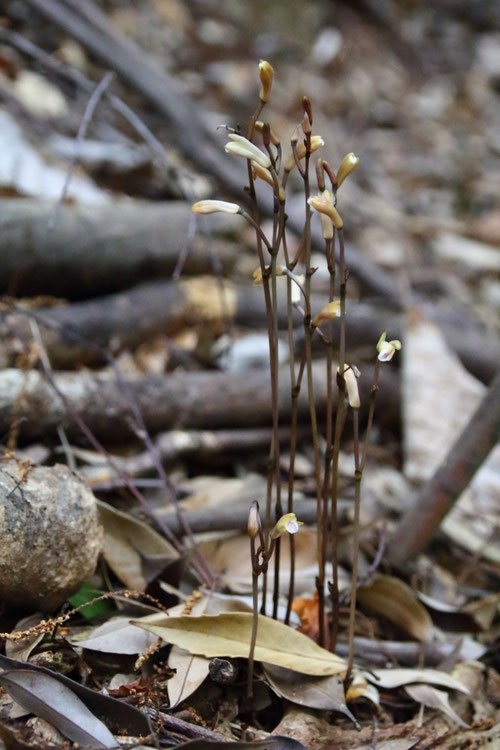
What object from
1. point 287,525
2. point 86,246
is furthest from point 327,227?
point 86,246

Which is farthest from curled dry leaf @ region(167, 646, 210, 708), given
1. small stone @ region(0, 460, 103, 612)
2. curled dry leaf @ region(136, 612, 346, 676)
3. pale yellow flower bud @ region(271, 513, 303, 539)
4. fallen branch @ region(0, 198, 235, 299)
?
fallen branch @ region(0, 198, 235, 299)

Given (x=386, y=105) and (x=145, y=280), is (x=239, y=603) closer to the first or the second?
(x=145, y=280)

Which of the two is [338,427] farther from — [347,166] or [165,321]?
[165,321]

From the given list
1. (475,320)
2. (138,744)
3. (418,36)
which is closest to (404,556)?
(138,744)

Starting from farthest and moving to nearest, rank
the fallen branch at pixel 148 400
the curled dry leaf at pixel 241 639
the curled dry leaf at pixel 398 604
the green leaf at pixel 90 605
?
the fallen branch at pixel 148 400
the curled dry leaf at pixel 398 604
the green leaf at pixel 90 605
the curled dry leaf at pixel 241 639

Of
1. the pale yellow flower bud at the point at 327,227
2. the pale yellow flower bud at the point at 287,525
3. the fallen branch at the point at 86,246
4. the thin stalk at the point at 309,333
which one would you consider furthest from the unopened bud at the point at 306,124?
the fallen branch at the point at 86,246

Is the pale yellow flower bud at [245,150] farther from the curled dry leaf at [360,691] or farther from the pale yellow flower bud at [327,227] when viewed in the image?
the curled dry leaf at [360,691]
